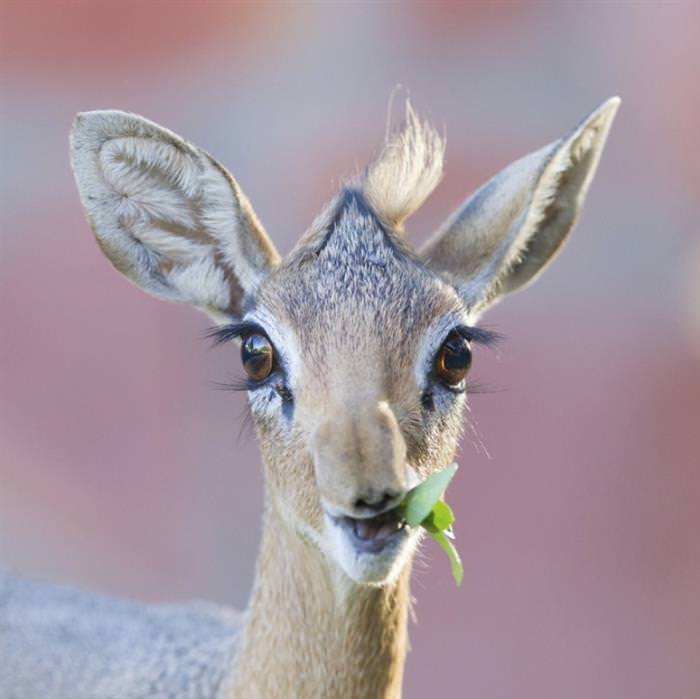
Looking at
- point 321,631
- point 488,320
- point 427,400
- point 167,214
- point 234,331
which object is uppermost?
point 488,320

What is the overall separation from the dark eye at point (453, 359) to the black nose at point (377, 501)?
253 mm

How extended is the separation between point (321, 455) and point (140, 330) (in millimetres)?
1786

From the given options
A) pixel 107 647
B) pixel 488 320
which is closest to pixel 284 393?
pixel 107 647

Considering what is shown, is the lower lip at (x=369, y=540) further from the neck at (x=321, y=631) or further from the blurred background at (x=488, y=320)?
the blurred background at (x=488, y=320)

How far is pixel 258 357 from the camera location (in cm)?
183

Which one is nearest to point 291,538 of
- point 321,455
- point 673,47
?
point 321,455

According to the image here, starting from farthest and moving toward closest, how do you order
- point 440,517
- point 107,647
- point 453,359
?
point 107,647 → point 453,359 → point 440,517

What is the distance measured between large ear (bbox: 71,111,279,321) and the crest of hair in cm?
17

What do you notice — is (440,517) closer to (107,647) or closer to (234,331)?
(234,331)

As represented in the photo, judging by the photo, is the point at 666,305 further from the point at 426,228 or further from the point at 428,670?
the point at 428,670

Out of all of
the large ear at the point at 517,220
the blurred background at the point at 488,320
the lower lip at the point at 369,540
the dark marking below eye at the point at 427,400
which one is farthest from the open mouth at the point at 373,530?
the blurred background at the point at 488,320

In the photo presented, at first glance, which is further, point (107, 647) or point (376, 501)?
point (107, 647)

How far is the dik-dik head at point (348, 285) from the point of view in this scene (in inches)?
64.7

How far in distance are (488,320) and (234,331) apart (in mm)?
1409
